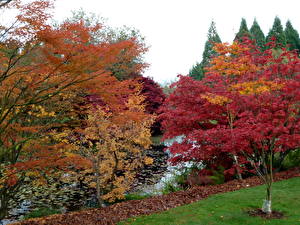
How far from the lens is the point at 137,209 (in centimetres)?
768

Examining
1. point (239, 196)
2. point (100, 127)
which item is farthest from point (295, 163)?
point (100, 127)

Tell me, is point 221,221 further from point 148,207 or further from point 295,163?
point 295,163

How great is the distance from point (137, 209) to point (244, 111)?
4.15 m

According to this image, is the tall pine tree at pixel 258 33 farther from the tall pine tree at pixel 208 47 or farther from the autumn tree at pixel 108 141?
the autumn tree at pixel 108 141

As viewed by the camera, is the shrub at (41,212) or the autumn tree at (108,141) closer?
the autumn tree at (108,141)

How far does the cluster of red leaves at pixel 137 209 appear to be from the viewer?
7.15 meters

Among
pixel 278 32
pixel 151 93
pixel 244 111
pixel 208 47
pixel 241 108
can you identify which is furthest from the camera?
pixel 208 47

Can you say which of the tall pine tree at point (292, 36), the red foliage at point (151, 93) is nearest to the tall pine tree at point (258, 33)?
the tall pine tree at point (292, 36)

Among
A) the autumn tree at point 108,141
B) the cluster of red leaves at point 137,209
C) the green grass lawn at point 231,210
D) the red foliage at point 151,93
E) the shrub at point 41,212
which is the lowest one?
the shrub at point 41,212

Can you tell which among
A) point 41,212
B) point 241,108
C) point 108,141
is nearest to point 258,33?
point 241,108

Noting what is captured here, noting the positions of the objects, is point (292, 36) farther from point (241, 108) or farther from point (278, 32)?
point (241, 108)

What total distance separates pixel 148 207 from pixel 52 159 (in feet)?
10.2

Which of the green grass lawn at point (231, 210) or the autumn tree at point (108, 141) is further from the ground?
the autumn tree at point (108, 141)

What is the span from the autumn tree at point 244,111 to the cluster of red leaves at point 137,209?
31.4 inches
